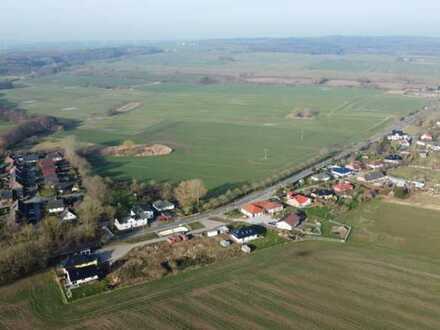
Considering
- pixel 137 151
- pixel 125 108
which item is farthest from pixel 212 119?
pixel 137 151

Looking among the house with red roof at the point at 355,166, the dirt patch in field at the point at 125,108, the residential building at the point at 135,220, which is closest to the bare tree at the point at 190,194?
the residential building at the point at 135,220

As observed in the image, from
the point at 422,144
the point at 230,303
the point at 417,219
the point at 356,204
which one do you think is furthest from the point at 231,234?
the point at 422,144

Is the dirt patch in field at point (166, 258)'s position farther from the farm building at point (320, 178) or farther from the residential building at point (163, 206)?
the farm building at point (320, 178)

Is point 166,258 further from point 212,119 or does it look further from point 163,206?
point 212,119

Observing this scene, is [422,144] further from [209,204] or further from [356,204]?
[209,204]

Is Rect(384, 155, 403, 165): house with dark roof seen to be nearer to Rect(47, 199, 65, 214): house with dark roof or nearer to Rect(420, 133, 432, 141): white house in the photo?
Rect(420, 133, 432, 141): white house
